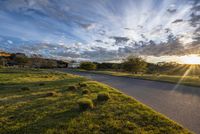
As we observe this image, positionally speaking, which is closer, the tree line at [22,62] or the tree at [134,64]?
the tree at [134,64]

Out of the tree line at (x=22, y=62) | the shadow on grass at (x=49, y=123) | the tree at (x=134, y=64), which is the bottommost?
the shadow on grass at (x=49, y=123)

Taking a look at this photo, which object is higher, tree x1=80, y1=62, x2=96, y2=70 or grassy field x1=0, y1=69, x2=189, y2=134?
tree x1=80, y1=62, x2=96, y2=70

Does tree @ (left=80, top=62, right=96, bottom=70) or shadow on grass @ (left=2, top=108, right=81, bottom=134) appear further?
tree @ (left=80, top=62, right=96, bottom=70)

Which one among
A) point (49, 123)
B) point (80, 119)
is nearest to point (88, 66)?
point (80, 119)

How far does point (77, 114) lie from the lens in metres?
11.2

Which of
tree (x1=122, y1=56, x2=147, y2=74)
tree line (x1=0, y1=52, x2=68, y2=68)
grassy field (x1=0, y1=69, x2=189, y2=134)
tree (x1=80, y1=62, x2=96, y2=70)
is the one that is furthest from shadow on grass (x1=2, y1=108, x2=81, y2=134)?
tree line (x1=0, y1=52, x2=68, y2=68)

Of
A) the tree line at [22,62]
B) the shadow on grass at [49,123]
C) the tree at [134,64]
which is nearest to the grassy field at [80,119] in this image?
the shadow on grass at [49,123]

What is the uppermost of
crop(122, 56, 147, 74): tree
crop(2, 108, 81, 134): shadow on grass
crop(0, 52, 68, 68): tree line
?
crop(122, 56, 147, 74): tree

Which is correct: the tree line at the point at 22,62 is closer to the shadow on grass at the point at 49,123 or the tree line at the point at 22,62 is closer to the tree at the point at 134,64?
the tree at the point at 134,64

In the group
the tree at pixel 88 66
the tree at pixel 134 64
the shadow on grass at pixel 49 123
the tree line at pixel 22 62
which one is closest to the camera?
the shadow on grass at pixel 49 123

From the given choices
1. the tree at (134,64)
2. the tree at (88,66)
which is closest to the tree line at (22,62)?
Answer: the tree at (88,66)

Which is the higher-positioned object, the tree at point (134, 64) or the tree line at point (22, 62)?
the tree at point (134, 64)

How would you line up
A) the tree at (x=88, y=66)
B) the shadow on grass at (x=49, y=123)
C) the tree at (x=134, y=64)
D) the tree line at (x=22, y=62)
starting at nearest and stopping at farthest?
1. the shadow on grass at (x=49, y=123)
2. the tree at (x=134, y=64)
3. the tree at (x=88, y=66)
4. the tree line at (x=22, y=62)

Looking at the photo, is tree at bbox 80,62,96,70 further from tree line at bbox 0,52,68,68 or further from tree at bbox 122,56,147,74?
tree at bbox 122,56,147,74
